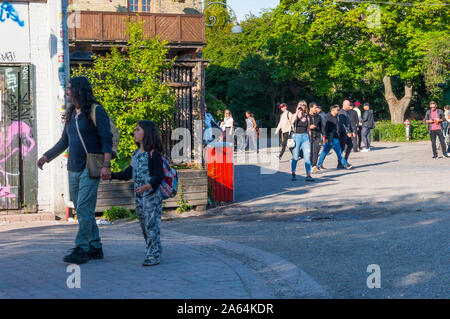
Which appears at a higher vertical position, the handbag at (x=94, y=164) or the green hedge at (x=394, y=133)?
the green hedge at (x=394, y=133)

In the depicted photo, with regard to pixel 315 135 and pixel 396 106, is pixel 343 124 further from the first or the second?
pixel 396 106

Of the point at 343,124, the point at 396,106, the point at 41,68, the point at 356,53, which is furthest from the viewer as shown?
the point at 356,53

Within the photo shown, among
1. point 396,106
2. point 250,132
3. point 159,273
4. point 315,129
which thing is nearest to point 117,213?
point 159,273

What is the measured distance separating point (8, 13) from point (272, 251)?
20.7 ft

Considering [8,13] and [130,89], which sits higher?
[8,13]

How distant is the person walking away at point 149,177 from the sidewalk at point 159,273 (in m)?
0.23

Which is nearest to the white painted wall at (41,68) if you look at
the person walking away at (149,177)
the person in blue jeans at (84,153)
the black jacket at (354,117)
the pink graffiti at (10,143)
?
the pink graffiti at (10,143)

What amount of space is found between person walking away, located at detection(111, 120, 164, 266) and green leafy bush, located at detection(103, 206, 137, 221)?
13.1 ft

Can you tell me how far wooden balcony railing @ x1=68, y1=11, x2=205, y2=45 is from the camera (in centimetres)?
2525

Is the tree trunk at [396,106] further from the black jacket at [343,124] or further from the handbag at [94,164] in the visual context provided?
the handbag at [94,164]

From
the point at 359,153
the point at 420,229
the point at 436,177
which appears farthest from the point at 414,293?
the point at 359,153

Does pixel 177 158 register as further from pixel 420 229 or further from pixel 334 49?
pixel 334 49

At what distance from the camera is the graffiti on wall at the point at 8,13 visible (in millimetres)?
10789

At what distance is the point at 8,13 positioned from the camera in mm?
10812
